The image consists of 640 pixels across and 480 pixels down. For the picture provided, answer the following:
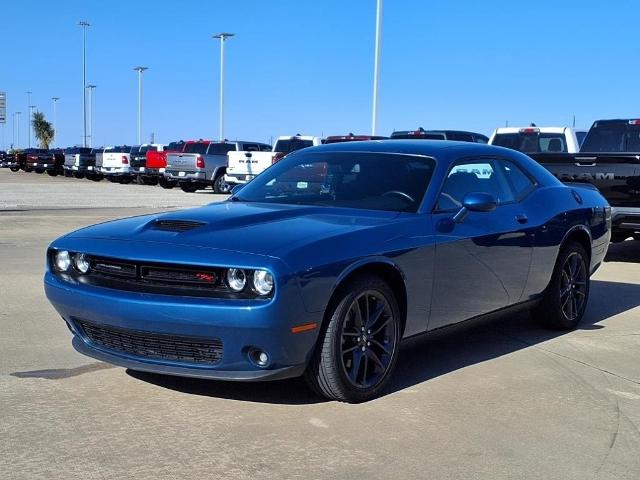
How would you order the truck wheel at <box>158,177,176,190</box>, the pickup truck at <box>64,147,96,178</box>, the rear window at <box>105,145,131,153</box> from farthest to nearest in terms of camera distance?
the pickup truck at <box>64,147,96,178</box>, the rear window at <box>105,145,131,153</box>, the truck wheel at <box>158,177,176,190</box>

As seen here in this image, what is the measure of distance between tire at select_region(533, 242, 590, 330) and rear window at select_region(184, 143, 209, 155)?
74.5 ft

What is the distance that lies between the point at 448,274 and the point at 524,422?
109cm

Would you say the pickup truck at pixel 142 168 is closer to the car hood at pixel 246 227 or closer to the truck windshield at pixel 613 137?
the truck windshield at pixel 613 137

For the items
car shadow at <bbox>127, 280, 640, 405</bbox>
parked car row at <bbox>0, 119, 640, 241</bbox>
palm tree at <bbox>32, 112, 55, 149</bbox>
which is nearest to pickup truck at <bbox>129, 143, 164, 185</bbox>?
parked car row at <bbox>0, 119, 640, 241</bbox>

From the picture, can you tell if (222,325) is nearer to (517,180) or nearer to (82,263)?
(82,263)

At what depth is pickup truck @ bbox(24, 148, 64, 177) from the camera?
1865 inches

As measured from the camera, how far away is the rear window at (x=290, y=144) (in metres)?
23.3

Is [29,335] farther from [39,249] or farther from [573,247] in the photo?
[39,249]

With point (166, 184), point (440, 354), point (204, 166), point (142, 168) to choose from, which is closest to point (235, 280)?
point (440, 354)

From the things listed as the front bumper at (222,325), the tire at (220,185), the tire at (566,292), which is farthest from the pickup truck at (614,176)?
the tire at (220,185)

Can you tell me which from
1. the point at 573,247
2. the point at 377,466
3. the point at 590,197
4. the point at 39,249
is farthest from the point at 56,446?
the point at 39,249

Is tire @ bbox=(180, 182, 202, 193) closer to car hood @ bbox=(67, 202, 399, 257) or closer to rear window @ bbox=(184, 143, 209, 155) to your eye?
rear window @ bbox=(184, 143, 209, 155)

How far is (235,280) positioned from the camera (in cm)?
406

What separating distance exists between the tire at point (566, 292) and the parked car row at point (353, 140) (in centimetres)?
288
